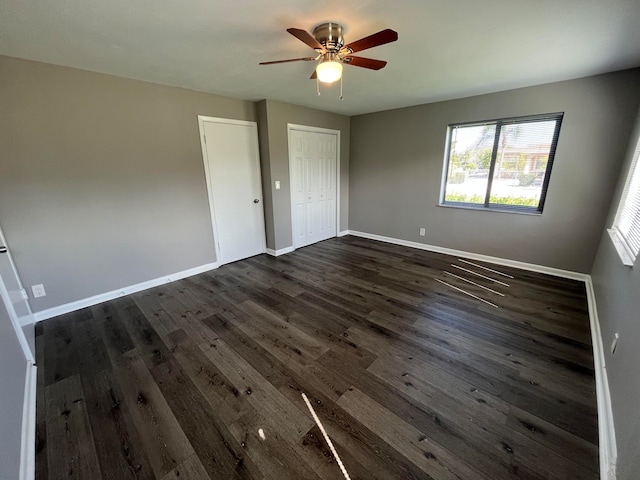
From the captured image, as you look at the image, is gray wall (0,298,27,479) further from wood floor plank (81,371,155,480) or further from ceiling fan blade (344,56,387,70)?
ceiling fan blade (344,56,387,70)

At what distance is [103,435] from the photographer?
4.80ft

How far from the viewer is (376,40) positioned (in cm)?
165

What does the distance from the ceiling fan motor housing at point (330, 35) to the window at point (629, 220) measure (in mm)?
2437

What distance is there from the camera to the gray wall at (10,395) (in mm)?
1105

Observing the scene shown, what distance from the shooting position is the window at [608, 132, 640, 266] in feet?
5.84

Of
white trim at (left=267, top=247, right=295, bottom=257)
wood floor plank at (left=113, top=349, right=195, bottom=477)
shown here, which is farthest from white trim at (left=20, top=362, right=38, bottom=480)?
white trim at (left=267, top=247, right=295, bottom=257)

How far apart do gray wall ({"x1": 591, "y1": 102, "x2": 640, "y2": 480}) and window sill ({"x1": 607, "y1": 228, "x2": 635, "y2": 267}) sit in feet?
0.19

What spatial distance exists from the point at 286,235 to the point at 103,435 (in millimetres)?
3315

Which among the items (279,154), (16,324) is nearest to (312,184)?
(279,154)

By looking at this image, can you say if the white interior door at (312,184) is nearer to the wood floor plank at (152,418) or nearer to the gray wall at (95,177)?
the gray wall at (95,177)

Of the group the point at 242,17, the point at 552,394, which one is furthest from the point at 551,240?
the point at 242,17

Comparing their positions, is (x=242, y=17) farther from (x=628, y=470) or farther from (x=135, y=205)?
(x=628, y=470)

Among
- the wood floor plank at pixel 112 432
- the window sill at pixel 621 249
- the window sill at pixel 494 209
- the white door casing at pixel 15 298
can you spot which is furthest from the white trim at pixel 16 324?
the window sill at pixel 494 209

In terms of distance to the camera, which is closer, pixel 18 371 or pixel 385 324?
pixel 18 371
